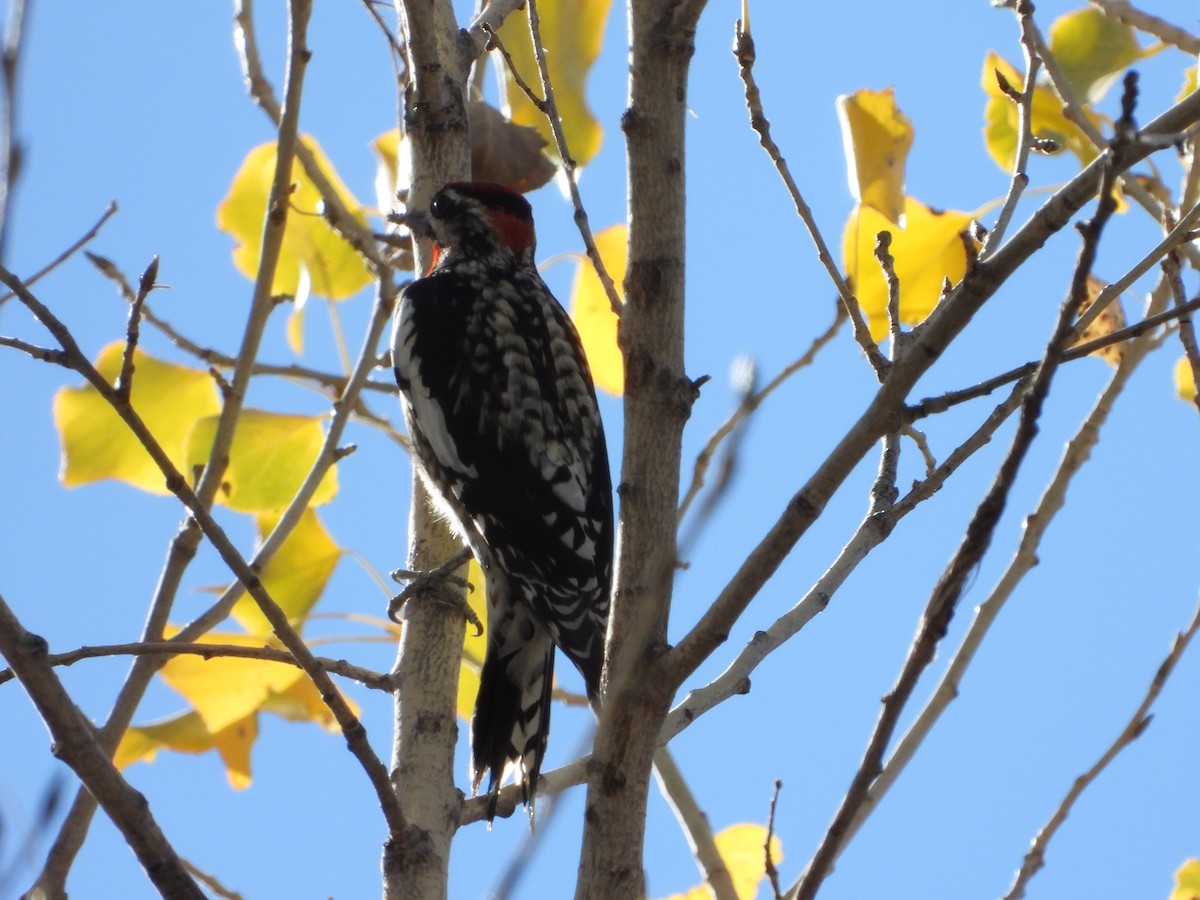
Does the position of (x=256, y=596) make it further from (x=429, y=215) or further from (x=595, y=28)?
(x=595, y=28)

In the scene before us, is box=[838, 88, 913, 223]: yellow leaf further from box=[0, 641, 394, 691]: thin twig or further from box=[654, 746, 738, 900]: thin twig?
box=[0, 641, 394, 691]: thin twig

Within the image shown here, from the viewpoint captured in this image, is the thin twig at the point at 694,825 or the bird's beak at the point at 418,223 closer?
the thin twig at the point at 694,825

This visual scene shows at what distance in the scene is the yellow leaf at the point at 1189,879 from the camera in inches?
104

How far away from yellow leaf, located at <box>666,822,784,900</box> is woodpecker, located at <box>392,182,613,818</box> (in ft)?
1.30

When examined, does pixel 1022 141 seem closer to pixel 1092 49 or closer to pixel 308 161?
pixel 1092 49

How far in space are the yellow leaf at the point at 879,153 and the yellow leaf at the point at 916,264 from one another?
6 cm

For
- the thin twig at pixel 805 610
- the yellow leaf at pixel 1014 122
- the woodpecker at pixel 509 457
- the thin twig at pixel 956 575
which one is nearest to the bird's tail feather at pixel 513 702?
the woodpecker at pixel 509 457

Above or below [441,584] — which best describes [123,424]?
above

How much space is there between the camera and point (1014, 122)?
3055 mm

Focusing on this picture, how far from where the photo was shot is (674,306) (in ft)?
6.71

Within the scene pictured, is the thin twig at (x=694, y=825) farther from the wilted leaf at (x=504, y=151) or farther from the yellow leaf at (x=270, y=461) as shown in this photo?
the wilted leaf at (x=504, y=151)

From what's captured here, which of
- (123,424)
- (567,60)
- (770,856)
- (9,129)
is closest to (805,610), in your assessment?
(770,856)

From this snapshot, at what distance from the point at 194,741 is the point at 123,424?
0.68 m

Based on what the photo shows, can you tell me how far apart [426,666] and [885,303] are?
108 cm
